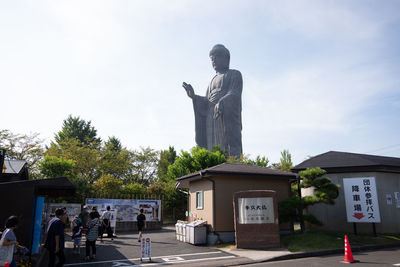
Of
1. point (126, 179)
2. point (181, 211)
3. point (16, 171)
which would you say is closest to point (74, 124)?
point (126, 179)

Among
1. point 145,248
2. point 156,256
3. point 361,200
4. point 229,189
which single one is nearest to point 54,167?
point 229,189

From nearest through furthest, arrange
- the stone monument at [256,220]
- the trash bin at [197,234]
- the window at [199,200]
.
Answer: the stone monument at [256,220] → the trash bin at [197,234] → the window at [199,200]

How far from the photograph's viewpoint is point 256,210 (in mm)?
11281

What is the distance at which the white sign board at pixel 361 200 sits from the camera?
12422 millimetres

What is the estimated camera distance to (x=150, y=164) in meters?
39.9

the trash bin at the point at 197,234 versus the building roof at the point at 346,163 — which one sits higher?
the building roof at the point at 346,163

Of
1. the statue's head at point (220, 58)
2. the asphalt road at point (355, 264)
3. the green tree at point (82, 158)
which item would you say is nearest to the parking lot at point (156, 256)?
the asphalt road at point (355, 264)

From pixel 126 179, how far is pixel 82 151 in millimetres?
8967

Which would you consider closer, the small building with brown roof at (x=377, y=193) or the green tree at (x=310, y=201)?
the green tree at (x=310, y=201)

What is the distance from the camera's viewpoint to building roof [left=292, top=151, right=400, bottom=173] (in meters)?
13.7

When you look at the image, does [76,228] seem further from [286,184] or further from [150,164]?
[150,164]

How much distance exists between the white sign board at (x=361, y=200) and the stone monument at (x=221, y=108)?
2135cm

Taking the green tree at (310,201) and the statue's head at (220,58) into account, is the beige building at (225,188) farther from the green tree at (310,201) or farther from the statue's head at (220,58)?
the statue's head at (220,58)

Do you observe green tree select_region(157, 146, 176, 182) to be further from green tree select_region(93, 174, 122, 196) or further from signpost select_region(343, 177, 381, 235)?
signpost select_region(343, 177, 381, 235)
